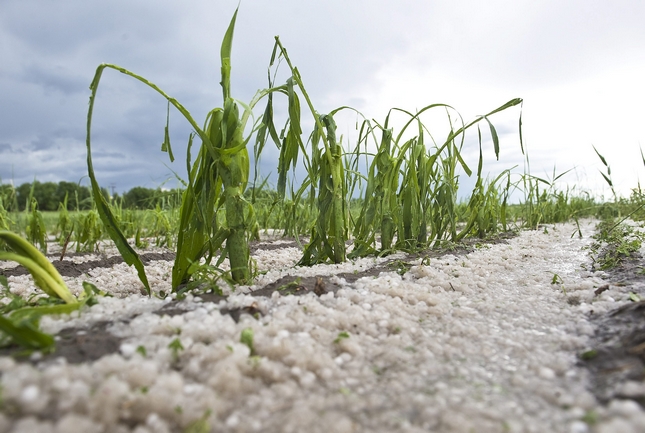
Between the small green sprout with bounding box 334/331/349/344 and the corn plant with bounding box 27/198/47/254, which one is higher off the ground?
the corn plant with bounding box 27/198/47/254

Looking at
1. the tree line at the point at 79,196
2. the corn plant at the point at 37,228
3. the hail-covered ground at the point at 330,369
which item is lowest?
the hail-covered ground at the point at 330,369

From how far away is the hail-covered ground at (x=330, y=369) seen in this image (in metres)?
0.73

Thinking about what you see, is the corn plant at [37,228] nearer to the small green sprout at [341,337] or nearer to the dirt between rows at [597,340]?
the dirt between rows at [597,340]

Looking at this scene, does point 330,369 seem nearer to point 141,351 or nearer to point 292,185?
point 141,351

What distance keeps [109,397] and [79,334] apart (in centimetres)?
35

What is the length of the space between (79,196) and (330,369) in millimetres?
5813

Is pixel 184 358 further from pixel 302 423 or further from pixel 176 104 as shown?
pixel 176 104

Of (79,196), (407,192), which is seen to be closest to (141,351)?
(407,192)

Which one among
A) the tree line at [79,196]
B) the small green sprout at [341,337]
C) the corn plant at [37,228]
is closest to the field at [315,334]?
the small green sprout at [341,337]

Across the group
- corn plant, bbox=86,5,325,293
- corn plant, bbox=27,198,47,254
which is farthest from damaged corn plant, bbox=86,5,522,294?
corn plant, bbox=27,198,47,254

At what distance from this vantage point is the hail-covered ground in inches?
28.6

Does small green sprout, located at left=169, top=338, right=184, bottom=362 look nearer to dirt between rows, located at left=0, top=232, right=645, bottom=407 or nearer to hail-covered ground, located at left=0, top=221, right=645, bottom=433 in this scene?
hail-covered ground, located at left=0, top=221, right=645, bottom=433

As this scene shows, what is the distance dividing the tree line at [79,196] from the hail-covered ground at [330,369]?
0.83 meters

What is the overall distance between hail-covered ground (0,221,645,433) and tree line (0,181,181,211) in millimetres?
829
